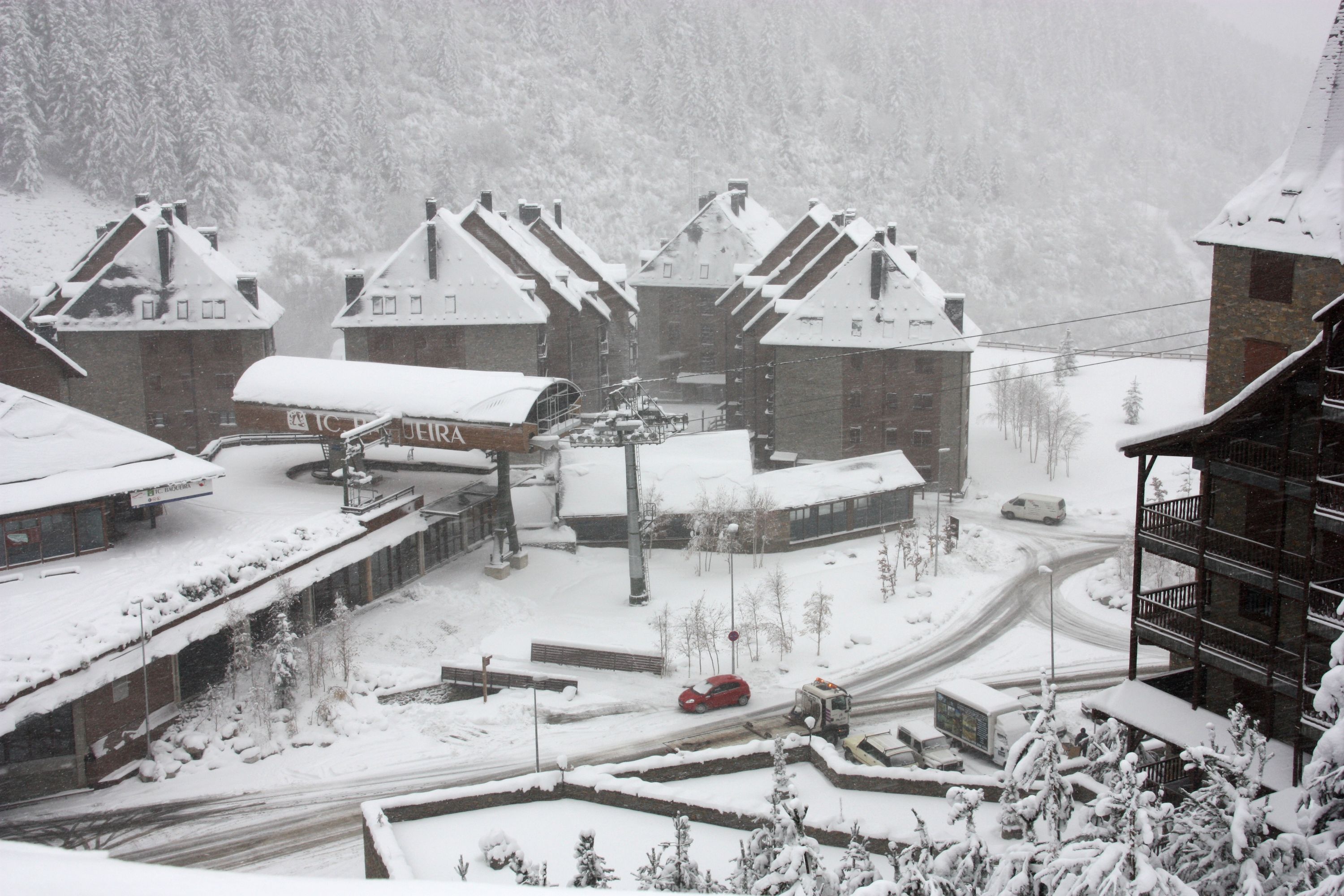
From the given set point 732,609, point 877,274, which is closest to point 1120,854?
A: point 732,609

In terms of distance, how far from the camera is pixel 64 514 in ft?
124

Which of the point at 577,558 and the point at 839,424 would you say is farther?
the point at 839,424

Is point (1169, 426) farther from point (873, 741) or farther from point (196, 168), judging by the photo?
point (196, 168)

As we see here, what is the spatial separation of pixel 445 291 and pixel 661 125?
98668mm

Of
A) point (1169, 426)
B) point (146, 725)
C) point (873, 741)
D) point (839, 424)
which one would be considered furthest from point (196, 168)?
point (1169, 426)

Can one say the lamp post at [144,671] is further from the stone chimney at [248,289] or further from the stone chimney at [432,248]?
the stone chimney at [248,289]

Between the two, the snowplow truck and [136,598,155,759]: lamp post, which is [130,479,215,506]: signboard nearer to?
[136,598,155,759]: lamp post

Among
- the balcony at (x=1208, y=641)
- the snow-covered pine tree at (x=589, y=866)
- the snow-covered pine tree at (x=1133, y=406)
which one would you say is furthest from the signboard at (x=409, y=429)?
the snow-covered pine tree at (x=1133, y=406)

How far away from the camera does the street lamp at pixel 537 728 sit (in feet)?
102

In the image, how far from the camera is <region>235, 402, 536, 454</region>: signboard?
151ft

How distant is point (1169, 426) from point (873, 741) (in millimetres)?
15138

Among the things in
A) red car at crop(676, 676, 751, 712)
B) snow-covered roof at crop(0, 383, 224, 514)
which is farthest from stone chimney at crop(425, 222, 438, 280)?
red car at crop(676, 676, 751, 712)

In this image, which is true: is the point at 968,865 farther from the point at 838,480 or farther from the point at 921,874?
the point at 838,480

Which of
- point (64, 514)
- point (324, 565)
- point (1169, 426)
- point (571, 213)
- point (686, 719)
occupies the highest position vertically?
point (571, 213)
